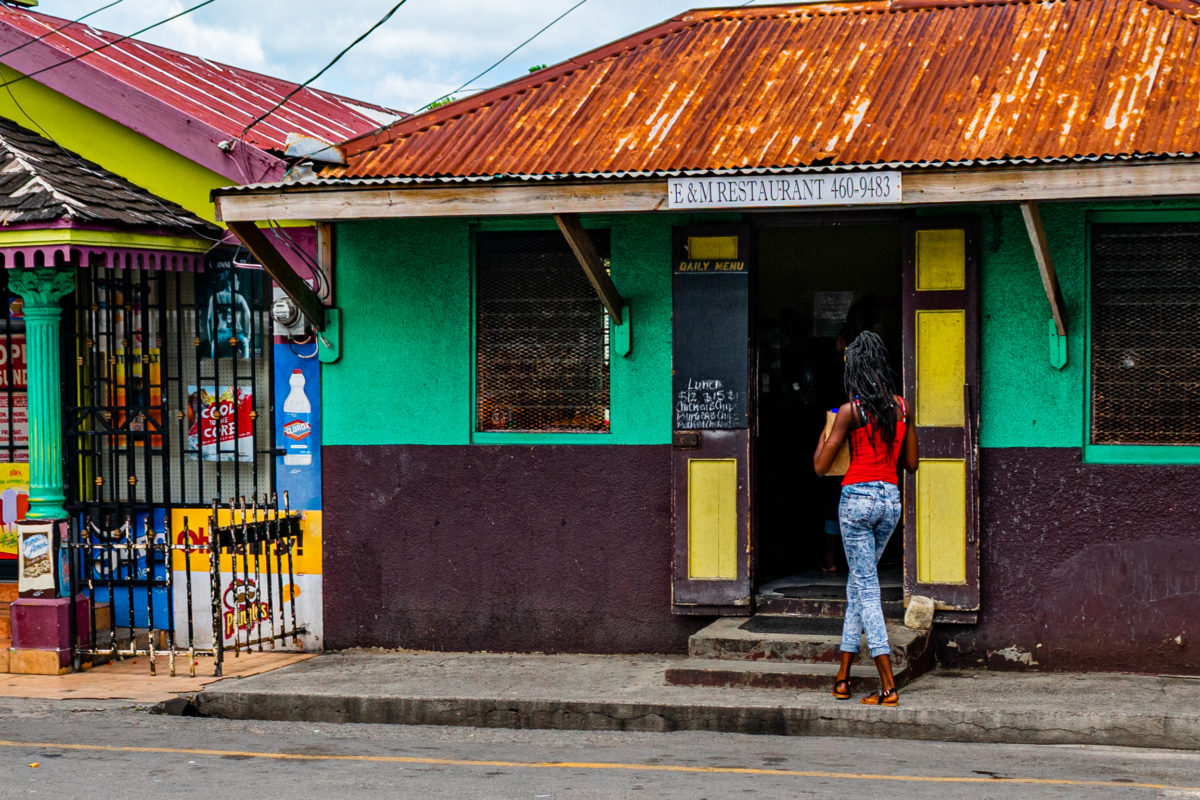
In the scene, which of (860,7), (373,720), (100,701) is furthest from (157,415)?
(860,7)

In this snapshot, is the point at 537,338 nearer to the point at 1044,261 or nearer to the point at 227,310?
the point at 227,310

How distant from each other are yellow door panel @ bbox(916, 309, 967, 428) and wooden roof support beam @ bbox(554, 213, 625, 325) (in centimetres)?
193

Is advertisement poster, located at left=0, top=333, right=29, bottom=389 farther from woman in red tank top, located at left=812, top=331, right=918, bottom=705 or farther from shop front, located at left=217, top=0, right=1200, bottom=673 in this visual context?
woman in red tank top, located at left=812, top=331, right=918, bottom=705

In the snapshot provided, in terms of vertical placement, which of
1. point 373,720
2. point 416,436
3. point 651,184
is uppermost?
point 651,184

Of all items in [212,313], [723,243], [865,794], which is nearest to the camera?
[865,794]

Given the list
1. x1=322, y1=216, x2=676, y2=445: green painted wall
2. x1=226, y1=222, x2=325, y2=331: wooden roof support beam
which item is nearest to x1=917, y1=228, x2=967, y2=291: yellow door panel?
x1=322, y1=216, x2=676, y2=445: green painted wall

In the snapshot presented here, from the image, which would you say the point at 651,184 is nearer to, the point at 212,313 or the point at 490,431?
the point at 490,431

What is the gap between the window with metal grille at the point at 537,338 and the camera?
9.91 m

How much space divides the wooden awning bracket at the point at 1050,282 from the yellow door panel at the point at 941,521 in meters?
0.88

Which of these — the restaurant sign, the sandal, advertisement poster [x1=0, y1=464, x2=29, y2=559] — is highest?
the restaurant sign

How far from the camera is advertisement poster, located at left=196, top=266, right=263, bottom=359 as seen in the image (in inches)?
419

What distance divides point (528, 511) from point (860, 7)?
14.4ft

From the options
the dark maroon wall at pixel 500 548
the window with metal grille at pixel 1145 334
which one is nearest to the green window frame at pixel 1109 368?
the window with metal grille at pixel 1145 334

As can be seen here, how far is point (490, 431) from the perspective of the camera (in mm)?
10094
